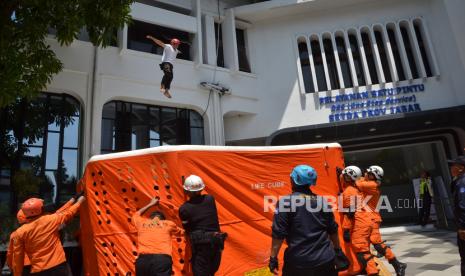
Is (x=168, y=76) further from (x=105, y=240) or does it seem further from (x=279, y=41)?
(x=279, y=41)

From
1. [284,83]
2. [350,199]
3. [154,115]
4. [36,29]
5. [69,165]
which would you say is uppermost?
[284,83]

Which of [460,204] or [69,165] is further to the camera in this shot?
[69,165]

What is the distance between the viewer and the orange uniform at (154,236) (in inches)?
166

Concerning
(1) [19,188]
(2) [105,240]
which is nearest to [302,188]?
(2) [105,240]

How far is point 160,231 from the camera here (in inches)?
175

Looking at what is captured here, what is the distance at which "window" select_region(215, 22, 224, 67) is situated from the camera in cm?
1412

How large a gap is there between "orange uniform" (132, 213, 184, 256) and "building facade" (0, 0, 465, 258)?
6996mm

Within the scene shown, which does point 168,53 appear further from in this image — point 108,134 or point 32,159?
point 32,159

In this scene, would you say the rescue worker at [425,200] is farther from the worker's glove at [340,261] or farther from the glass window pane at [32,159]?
the glass window pane at [32,159]

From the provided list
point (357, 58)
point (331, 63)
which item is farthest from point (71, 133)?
point (357, 58)

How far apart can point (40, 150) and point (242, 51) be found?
8594 mm

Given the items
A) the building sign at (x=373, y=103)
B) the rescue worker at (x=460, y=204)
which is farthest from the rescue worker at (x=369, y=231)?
the building sign at (x=373, y=103)

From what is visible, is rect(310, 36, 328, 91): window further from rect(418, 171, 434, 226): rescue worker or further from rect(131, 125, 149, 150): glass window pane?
rect(131, 125, 149, 150): glass window pane

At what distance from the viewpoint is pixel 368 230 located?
18.4ft
